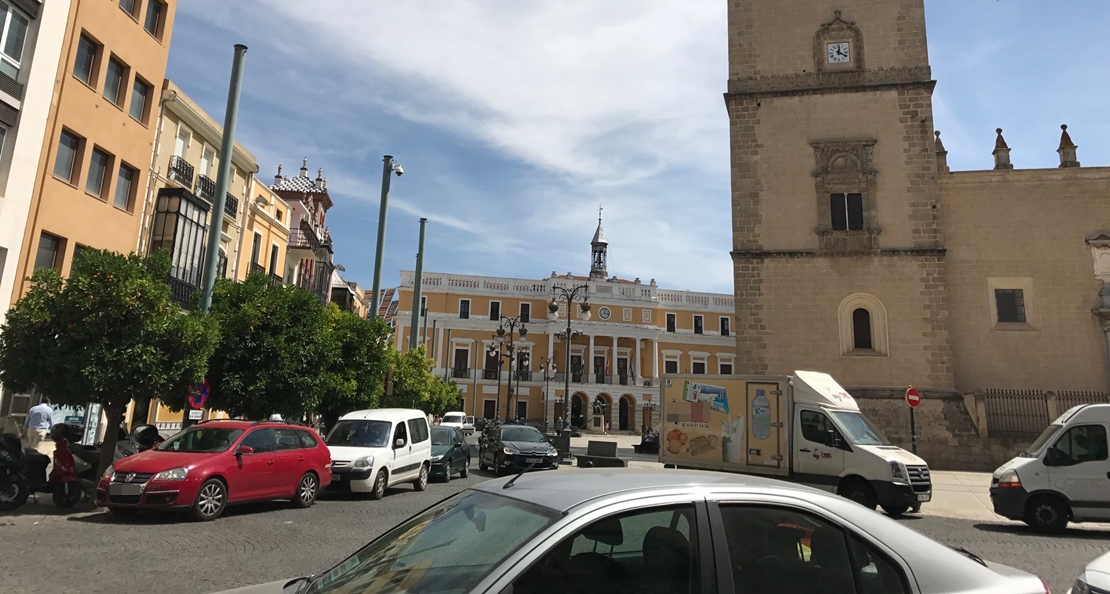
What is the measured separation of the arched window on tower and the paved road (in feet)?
41.0

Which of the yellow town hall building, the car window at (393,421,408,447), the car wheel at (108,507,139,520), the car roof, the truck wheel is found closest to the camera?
the car wheel at (108,507,139,520)

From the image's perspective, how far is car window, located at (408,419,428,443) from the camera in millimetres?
13883

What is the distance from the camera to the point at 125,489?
353 inches

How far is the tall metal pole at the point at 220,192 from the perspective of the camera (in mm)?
13289

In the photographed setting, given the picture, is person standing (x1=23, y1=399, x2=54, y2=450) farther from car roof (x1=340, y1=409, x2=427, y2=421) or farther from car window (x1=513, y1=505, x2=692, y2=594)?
car window (x1=513, y1=505, x2=692, y2=594)

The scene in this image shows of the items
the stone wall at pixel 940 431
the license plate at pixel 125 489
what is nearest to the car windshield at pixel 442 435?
the license plate at pixel 125 489

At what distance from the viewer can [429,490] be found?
14266 mm

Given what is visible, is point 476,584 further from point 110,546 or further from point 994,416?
point 994,416

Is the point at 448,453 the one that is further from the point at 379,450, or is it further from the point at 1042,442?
the point at 1042,442

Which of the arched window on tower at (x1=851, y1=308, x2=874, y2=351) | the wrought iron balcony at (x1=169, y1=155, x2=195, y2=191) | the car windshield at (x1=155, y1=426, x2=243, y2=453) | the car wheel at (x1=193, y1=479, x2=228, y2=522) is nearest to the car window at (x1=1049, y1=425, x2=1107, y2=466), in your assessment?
the car wheel at (x1=193, y1=479, x2=228, y2=522)

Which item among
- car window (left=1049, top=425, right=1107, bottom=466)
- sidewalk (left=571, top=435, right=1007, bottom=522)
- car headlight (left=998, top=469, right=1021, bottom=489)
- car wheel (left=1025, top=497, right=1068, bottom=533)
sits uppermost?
car window (left=1049, top=425, right=1107, bottom=466)

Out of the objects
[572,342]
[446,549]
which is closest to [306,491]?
[446,549]

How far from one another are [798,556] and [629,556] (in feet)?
2.18

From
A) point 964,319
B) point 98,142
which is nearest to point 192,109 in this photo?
point 98,142
